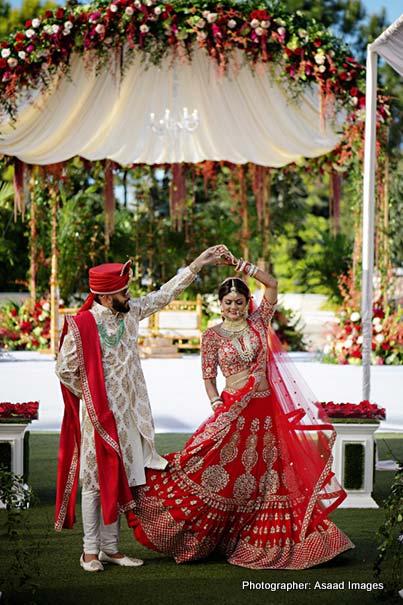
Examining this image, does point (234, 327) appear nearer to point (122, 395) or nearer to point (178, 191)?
point (122, 395)

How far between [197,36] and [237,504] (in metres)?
5.38

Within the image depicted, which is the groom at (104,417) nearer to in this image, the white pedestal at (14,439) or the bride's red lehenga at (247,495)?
the bride's red lehenga at (247,495)

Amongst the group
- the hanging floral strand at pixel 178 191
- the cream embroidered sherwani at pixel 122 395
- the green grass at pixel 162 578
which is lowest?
the green grass at pixel 162 578

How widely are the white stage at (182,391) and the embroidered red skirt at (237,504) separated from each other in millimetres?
3669

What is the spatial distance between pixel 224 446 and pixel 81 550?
0.84 meters

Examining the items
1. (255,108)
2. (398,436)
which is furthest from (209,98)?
(398,436)

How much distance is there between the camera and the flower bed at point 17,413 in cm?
549

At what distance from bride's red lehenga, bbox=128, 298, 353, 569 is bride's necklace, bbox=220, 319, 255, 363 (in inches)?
4.1

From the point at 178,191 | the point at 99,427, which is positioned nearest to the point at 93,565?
the point at 99,427

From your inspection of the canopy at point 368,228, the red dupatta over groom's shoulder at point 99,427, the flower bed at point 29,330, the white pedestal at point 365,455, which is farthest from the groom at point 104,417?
the flower bed at point 29,330

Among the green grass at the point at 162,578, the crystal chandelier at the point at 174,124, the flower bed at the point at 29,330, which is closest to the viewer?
the green grass at the point at 162,578

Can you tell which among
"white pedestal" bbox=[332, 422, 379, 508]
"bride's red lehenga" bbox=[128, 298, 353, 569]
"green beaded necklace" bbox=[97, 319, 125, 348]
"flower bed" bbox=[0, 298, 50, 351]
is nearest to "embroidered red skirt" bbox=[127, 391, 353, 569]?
"bride's red lehenga" bbox=[128, 298, 353, 569]

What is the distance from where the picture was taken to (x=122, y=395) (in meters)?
4.22

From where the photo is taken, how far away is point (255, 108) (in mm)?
10641
